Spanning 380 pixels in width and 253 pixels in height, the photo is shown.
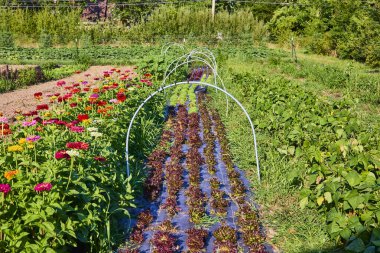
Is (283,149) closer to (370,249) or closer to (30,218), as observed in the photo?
(370,249)

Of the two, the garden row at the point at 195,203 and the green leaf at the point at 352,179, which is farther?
the garden row at the point at 195,203

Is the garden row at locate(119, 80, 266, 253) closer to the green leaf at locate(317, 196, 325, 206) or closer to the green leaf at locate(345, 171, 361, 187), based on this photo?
the green leaf at locate(317, 196, 325, 206)

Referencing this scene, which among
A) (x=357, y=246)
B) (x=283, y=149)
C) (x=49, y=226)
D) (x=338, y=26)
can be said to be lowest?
(x=283, y=149)

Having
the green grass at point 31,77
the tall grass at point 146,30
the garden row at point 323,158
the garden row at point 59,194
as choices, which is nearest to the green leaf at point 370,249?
the garden row at point 323,158

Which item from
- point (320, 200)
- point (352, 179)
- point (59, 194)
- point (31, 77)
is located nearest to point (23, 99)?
point (31, 77)

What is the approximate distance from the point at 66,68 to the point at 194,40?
12389 mm

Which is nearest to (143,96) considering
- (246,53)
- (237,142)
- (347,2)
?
(237,142)

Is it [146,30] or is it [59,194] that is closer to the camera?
[59,194]

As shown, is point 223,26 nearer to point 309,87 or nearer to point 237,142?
point 309,87

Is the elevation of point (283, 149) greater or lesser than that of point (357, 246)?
lesser

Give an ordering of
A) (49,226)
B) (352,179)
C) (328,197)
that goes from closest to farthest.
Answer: (49,226), (352,179), (328,197)

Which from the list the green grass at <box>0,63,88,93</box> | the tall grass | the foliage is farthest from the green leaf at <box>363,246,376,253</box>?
the tall grass

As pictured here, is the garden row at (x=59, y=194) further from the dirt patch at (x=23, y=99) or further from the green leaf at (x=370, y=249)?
the dirt patch at (x=23, y=99)

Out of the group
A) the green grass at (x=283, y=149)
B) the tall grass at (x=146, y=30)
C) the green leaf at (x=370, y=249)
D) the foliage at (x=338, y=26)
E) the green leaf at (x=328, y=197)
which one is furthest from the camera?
the tall grass at (x=146, y=30)
